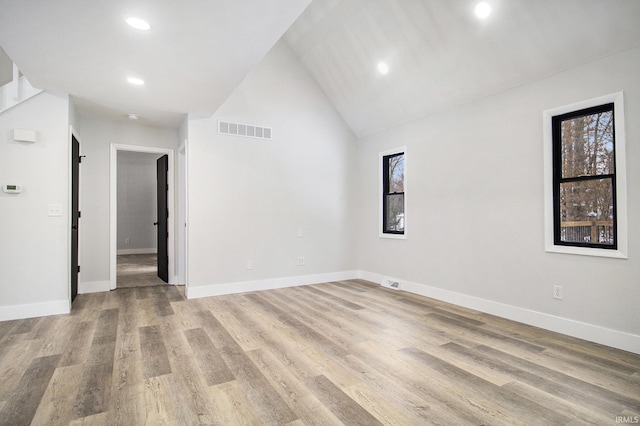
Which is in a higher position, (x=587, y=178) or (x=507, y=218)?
(x=587, y=178)

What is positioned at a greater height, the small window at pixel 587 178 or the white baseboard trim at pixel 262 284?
the small window at pixel 587 178

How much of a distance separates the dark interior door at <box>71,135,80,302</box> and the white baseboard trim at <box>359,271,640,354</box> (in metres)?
4.66

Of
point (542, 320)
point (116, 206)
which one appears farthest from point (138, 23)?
point (542, 320)

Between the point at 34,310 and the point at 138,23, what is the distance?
3329mm

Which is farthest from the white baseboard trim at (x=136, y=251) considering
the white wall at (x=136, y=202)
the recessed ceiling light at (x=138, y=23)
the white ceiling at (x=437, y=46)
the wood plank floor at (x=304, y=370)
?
the recessed ceiling light at (x=138, y=23)

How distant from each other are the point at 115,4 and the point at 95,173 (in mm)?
3441

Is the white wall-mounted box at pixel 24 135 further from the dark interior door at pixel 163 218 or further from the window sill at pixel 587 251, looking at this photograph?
the window sill at pixel 587 251

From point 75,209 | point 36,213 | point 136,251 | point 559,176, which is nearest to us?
point 559,176

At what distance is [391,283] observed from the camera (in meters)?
5.24

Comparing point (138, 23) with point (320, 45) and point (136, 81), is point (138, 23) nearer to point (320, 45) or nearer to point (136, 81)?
point (136, 81)

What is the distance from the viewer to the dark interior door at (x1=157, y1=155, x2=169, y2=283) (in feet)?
18.4

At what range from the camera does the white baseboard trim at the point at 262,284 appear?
4.67 meters

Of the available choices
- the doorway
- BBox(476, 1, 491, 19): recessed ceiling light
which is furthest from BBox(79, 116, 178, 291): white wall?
BBox(476, 1, 491, 19): recessed ceiling light

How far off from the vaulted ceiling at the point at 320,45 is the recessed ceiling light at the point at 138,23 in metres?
0.06
